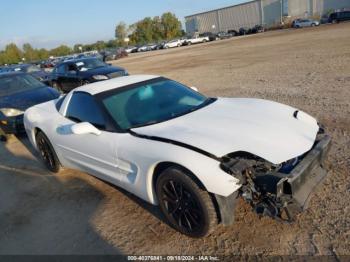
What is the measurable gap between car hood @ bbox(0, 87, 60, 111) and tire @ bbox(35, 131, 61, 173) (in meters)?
2.45

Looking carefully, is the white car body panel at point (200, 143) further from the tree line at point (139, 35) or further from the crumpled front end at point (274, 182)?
the tree line at point (139, 35)

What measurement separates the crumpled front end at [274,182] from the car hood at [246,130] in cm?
10

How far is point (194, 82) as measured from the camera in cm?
1221

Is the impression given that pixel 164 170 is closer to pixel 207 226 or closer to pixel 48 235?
pixel 207 226

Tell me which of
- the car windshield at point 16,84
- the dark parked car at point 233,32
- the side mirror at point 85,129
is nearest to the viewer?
the side mirror at point 85,129

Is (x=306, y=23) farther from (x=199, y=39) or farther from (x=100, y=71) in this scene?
(x=100, y=71)

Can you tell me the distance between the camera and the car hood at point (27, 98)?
722 centimetres

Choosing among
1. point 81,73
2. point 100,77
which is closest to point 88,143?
point 100,77

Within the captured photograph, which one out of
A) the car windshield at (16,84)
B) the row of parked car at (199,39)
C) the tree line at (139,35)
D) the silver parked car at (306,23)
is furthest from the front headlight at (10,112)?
the tree line at (139,35)

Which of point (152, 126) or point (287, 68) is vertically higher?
point (152, 126)

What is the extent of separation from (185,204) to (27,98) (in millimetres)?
5992

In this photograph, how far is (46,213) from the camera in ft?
12.9

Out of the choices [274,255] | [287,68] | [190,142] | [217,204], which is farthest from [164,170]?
[287,68]

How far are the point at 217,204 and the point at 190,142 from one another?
587mm
